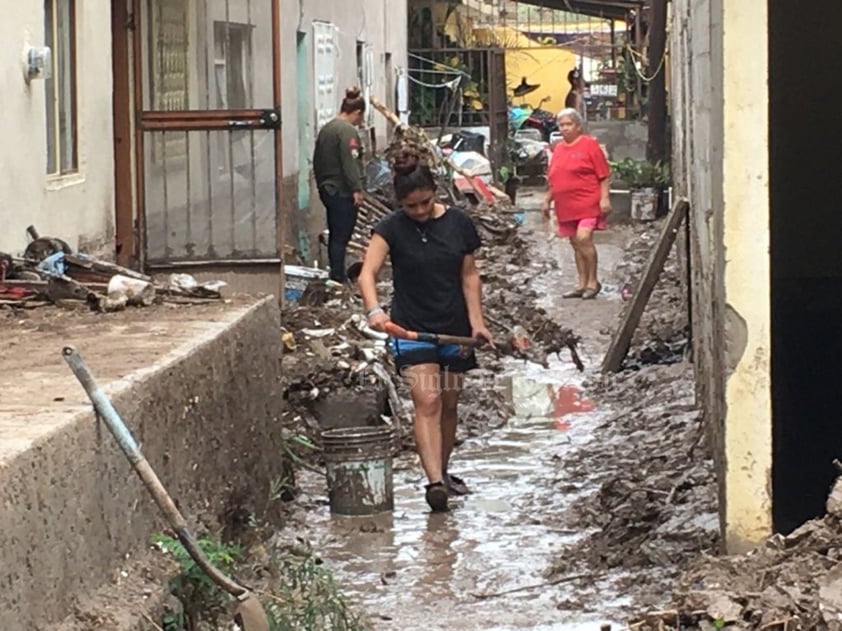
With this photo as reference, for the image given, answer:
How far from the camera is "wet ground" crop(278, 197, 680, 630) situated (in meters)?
6.38

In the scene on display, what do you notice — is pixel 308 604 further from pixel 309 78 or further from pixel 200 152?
pixel 309 78

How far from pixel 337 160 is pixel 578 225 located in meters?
2.33

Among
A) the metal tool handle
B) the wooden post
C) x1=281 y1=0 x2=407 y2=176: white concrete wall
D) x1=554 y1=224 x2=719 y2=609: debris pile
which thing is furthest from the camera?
the wooden post

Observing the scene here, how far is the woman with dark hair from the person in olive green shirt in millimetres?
6483

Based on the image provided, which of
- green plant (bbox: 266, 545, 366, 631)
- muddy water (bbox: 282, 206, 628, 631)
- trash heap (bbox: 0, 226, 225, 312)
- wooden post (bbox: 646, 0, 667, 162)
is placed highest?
wooden post (bbox: 646, 0, 667, 162)

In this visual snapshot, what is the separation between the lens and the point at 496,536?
25.7 ft

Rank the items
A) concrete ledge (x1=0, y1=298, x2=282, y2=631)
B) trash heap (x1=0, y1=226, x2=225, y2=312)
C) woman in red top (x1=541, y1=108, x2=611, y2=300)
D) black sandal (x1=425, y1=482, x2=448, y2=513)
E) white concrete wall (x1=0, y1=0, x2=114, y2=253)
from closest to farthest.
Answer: concrete ledge (x1=0, y1=298, x2=282, y2=631) < trash heap (x1=0, y1=226, x2=225, y2=312) < black sandal (x1=425, y1=482, x2=448, y2=513) < white concrete wall (x1=0, y1=0, x2=114, y2=253) < woman in red top (x1=541, y1=108, x2=611, y2=300)

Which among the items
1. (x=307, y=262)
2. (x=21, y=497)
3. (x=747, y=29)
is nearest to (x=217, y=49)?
(x=307, y=262)

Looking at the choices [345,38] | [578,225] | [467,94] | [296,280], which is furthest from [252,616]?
[467,94]

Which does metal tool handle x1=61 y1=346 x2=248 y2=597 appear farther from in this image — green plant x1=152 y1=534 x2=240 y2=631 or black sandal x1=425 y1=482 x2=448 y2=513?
black sandal x1=425 y1=482 x2=448 y2=513

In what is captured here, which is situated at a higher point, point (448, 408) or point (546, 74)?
point (546, 74)

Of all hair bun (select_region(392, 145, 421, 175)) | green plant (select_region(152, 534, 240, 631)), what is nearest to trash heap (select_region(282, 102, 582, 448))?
hair bun (select_region(392, 145, 421, 175))

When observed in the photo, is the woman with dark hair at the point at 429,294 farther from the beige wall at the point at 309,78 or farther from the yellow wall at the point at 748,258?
the beige wall at the point at 309,78

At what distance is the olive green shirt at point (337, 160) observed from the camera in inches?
584
